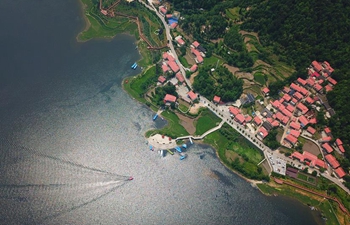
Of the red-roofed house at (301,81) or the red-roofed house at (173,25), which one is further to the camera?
the red-roofed house at (173,25)

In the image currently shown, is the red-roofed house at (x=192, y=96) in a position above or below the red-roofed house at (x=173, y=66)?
below

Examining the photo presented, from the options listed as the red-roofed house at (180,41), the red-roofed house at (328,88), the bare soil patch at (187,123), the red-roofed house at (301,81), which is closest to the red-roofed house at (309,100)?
the red-roofed house at (301,81)

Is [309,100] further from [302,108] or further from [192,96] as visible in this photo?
[192,96]

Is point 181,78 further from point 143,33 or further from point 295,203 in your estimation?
point 295,203

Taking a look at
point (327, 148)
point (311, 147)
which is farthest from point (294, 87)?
point (327, 148)

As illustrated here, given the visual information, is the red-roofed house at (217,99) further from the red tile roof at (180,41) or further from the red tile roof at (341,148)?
the red tile roof at (341,148)

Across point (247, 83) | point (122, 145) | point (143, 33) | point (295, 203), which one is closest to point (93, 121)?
point (122, 145)
